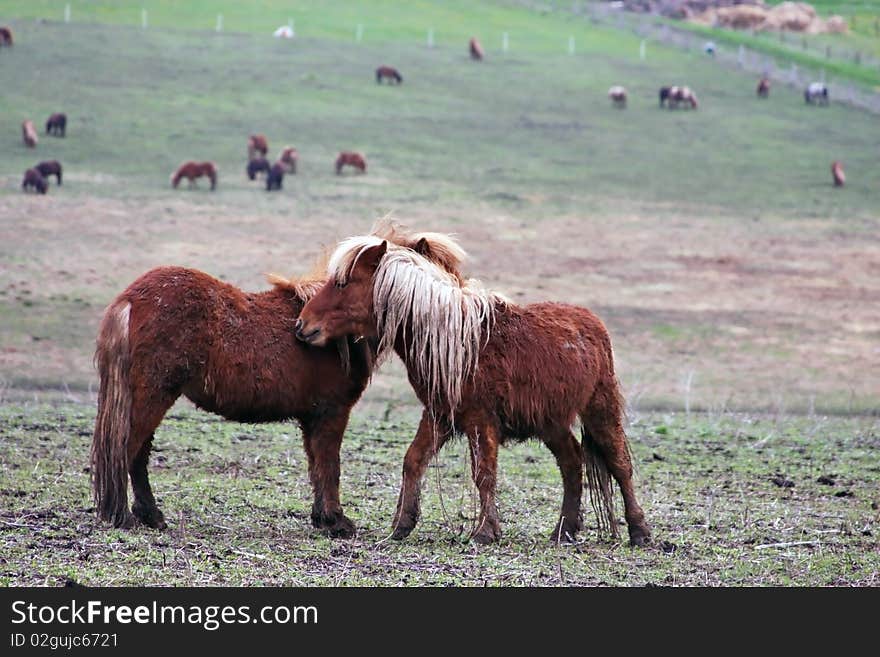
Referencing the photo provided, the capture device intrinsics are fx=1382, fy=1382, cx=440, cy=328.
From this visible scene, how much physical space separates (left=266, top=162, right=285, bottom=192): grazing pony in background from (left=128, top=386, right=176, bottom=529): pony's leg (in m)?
22.4

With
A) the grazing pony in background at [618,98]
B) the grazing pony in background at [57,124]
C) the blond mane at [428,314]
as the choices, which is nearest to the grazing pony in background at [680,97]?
the grazing pony in background at [618,98]

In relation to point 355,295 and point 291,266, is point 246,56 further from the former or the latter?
point 355,295

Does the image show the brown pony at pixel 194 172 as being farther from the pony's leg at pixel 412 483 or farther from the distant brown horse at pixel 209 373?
the pony's leg at pixel 412 483

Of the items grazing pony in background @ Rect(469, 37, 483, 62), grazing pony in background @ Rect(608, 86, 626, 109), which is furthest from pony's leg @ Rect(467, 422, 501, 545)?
grazing pony in background @ Rect(469, 37, 483, 62)

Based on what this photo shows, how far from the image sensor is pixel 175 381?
8.81m

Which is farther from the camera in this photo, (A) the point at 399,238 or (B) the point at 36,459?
(B) the point at 36,459

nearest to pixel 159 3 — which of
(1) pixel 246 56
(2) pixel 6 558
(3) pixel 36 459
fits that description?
(1) pixel 246 56

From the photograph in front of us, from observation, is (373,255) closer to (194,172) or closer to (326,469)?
(326,469)

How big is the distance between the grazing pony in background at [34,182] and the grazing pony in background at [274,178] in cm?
496

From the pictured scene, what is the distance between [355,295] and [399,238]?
592 mm

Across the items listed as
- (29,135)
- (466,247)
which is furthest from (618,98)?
(466,247)

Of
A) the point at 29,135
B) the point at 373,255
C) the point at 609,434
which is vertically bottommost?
the point at 609,434

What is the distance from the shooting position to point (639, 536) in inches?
358

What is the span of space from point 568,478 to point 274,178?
22661mm
